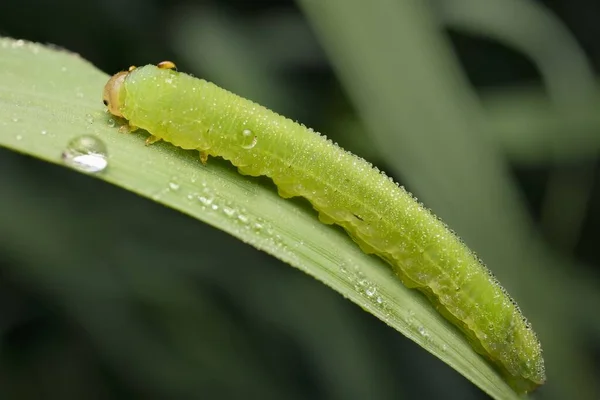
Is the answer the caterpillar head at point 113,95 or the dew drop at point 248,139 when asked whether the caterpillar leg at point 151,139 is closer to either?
the caterpillar head at point 113,95

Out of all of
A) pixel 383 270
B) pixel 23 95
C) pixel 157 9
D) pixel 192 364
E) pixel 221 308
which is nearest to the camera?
pixel 23 95

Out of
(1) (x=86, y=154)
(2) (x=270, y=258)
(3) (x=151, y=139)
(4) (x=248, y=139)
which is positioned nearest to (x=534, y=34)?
(2) (x=270, y=258)

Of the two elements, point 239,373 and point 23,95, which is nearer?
point 23,95

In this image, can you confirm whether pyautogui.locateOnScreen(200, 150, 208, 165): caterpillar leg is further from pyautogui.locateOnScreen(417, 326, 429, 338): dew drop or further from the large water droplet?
pyautogui.locateOnScreen(417, 326, 429, 338): dew drop

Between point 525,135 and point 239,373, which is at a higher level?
point 525,135

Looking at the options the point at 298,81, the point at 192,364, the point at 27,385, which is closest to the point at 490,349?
the point at 192,364

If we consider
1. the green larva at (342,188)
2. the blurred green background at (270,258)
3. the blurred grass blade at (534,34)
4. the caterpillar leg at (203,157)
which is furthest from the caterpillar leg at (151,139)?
the blurred grass blade at (534,34)

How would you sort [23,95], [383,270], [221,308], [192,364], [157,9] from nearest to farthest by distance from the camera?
[23,95]
[383,270]
[192,364]
[221,308]
[157,9]

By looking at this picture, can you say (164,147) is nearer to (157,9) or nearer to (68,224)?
(68,224)
